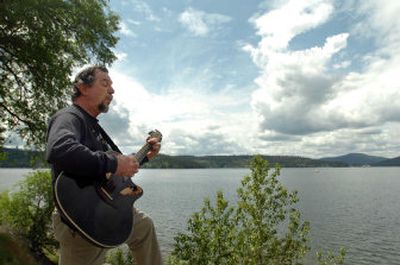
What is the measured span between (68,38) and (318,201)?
3725 inches

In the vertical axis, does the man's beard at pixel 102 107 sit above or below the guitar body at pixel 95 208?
above

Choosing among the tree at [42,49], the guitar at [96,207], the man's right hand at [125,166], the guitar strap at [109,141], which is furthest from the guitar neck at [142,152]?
the tree at [42,49]

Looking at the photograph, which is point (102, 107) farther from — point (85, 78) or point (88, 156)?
point (88, 156)

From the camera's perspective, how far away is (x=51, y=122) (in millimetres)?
3715

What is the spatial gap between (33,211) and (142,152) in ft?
109

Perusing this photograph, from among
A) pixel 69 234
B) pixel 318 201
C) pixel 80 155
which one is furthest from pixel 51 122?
pixel 318 201

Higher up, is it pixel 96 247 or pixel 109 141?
pixel 109 141

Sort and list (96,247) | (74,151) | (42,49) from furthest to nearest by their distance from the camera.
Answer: (42,49)
(96,247)
(74,151)

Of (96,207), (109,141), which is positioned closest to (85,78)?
(109,141)

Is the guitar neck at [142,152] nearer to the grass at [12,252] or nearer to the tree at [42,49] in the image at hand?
the tree at [42,49]

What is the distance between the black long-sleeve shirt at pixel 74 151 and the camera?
324cm

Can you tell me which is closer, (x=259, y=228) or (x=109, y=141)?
(x=109, y=141)

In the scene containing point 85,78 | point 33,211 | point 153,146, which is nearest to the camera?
point 85,78

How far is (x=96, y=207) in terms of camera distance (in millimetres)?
3545
